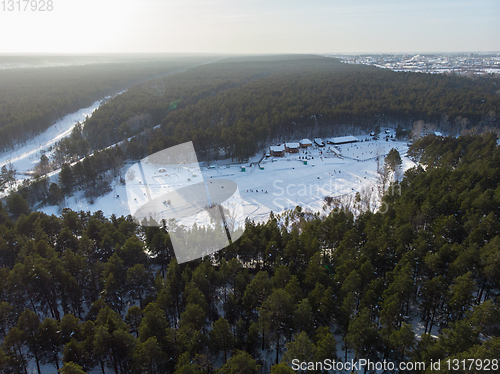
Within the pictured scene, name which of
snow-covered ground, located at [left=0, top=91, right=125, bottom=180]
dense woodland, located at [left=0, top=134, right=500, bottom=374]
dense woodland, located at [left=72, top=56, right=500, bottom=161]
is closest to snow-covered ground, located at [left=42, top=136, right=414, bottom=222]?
dense woodland, located at [left=72, top=56, right=500, bottom=161]

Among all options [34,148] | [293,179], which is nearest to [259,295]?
[293,179]

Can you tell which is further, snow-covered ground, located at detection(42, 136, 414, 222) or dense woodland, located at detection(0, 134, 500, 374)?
snow-covered ground, located at detection(42, 136, 414, 222)

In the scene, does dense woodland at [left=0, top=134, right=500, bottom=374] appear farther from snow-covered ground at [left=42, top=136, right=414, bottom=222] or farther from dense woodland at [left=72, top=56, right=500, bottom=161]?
dense woodland at [left=72, top=56, right=500, bottom=161]

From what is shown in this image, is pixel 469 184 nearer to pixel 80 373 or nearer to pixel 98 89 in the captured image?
pixel 80 373

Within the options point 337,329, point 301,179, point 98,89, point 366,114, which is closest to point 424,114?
point 366,114

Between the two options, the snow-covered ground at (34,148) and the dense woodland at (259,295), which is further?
the snow-covered ground at (34,148)

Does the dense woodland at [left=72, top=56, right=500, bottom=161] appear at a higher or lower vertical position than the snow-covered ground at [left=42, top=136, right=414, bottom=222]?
higher

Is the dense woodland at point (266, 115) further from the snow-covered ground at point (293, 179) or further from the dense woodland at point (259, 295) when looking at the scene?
the dense woodland at point (259, 295)

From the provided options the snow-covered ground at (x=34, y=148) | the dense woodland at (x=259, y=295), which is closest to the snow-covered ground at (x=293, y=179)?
the dense woodland at (x=259, y=295)

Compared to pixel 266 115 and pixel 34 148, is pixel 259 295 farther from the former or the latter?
pixel 34 148
